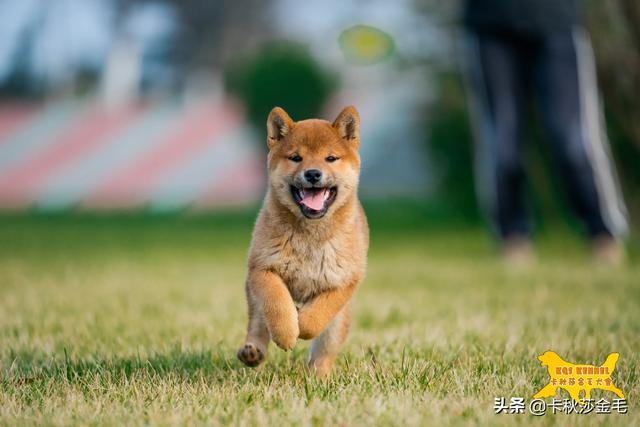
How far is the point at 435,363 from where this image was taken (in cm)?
250

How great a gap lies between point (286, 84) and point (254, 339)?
10787 millimetres

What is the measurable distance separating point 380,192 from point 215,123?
14.6 feet

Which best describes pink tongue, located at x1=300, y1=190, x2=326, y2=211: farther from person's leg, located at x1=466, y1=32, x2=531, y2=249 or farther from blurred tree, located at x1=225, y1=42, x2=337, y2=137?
blurred tree, located at x1=225, y1=42, x2=337, y2=137

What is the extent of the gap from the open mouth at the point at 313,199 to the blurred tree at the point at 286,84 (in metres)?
10.3

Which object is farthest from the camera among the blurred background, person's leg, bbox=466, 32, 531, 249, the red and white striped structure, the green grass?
the red and white striped structure

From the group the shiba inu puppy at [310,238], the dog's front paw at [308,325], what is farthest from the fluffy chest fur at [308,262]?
the dog's front paw at [308,325]

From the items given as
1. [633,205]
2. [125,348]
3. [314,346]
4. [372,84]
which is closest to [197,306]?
[125,348]

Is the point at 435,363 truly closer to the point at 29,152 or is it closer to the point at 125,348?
the point at 125,348

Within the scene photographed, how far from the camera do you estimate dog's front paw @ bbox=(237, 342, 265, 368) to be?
2.34 metres

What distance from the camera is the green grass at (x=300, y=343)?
200 centimetres

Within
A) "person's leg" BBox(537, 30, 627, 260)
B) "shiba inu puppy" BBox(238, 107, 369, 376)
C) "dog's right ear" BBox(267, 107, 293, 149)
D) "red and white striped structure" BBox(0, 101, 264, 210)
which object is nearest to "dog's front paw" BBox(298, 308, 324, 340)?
"shiba inu puppy" BBox(238, 107, 369, 376)

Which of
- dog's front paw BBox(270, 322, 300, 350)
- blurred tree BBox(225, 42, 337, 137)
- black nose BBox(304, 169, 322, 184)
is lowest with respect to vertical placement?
dog's front paw BBox(270, 322, 300, 350)

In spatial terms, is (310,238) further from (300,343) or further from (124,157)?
(124,157)

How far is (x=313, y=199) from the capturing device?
243 centimetres
